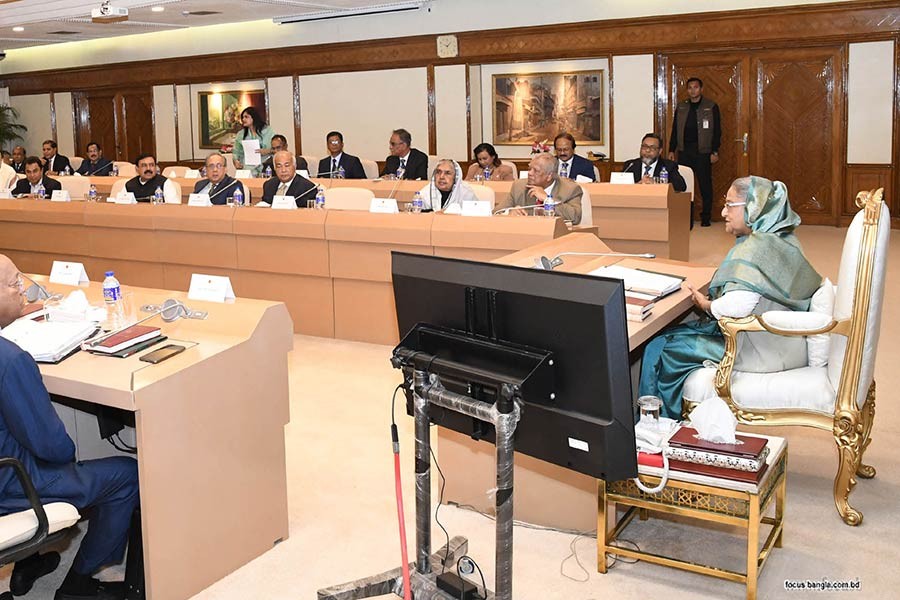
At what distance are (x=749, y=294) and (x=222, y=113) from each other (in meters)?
13.6

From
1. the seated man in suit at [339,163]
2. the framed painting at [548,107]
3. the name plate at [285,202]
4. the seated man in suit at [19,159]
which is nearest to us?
the name plate at [285,202]

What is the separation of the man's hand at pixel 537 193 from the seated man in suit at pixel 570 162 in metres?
2.86

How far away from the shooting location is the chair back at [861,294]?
11.3ft

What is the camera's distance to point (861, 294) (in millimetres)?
3457

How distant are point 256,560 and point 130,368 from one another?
84 cm

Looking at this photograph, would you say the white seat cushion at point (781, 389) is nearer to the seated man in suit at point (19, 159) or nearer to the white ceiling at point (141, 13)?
the white ceiling at point (141, 13)

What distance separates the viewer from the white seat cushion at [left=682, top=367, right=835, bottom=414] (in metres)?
3.58

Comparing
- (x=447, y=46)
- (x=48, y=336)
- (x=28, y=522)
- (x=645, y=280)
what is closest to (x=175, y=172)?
(x=447, y=46)

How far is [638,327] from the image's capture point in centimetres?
340

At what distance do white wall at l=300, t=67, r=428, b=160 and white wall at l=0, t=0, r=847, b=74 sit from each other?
59 cm

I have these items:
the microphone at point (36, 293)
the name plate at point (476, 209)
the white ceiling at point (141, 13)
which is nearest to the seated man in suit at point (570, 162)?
the name plate at point (476, 209)

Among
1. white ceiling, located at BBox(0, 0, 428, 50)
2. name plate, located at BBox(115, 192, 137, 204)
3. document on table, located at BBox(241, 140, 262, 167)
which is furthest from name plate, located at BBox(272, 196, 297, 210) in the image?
white ceiling, located at BBox(0, 0, 428, 50)

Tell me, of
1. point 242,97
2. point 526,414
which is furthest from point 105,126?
point 526,414

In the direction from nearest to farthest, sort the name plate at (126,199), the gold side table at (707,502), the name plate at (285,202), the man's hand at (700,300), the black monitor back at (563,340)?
the black monitor back at (563,340) < the gold side table at (707,502) < the man's hand at (700,300) < the name plate at (285,202) < the name plate at (126,199)
